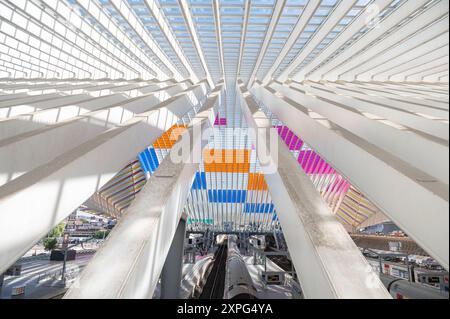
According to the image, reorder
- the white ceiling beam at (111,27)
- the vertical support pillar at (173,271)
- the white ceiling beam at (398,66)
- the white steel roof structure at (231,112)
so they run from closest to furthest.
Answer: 1. the white steel roof structure at (231,112)
2. the vertical support pillar at (173,271)
3. the white ceiling beam at (111,27)
4. the white ceiling beam at (398,66)

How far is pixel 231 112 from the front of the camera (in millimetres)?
24344

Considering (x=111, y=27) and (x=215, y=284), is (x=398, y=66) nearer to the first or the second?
(x=111, y=27)

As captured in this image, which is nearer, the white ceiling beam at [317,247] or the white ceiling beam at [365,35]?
the white ceiling beam at [317,247]

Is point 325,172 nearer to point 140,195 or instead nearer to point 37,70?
point 140,195

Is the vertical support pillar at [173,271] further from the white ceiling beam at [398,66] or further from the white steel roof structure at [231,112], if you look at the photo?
the white ceiling beam at [398,66]

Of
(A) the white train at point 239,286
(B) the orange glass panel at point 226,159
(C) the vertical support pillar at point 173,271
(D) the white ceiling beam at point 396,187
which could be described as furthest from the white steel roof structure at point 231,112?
(A) the white train at point 239,286

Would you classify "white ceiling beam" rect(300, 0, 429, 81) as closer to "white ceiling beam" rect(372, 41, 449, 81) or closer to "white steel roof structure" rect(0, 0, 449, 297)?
"white steel roof structure" rect(0, 0, 449, 297)

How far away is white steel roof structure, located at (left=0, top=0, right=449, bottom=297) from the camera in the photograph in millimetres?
2785

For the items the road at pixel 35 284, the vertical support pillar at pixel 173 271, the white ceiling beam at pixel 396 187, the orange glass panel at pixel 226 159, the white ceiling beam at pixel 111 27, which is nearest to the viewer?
the white ceiling beam at pixel 396 187

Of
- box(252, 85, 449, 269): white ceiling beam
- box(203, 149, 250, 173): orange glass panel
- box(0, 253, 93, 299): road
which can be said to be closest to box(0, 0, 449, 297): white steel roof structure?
box(252, 85, 449, 269): white ceiling beam

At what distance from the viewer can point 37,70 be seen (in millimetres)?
18422

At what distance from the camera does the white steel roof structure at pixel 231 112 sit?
2785mm
